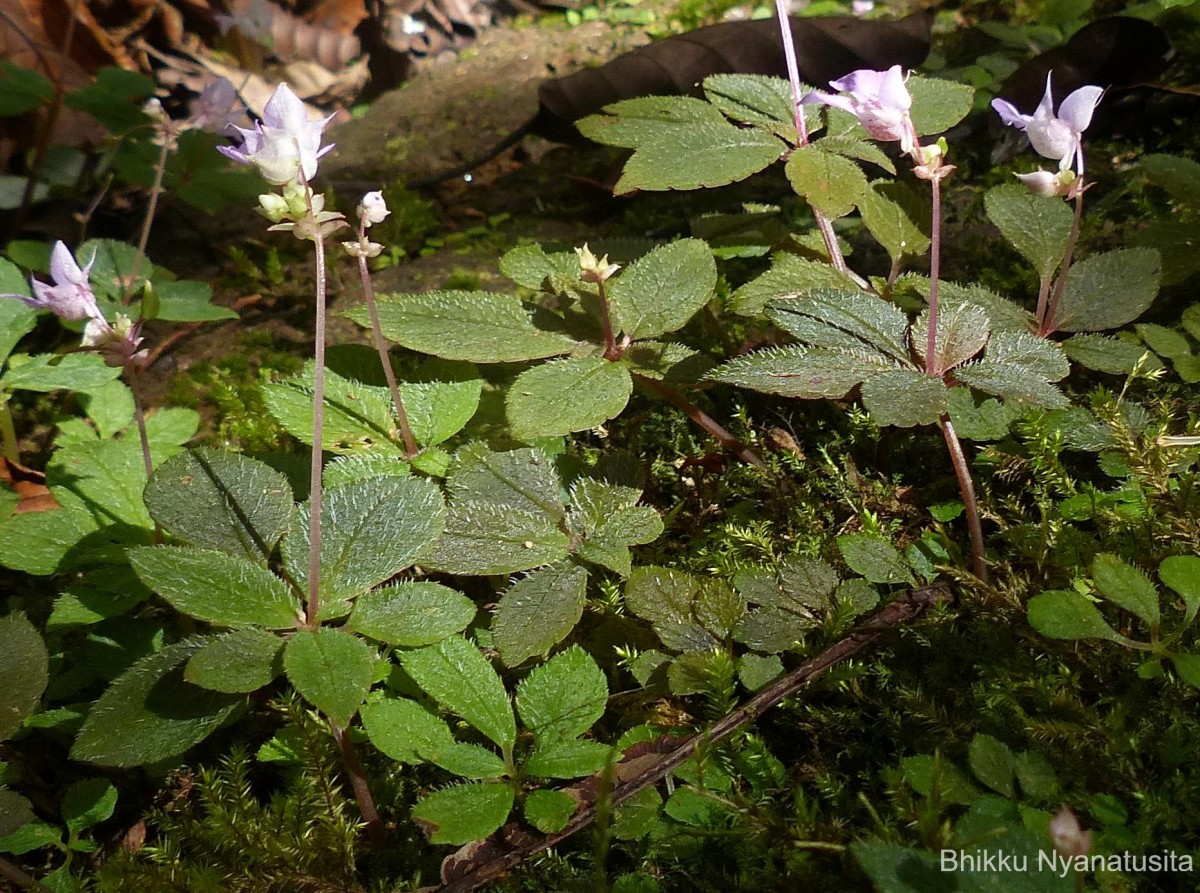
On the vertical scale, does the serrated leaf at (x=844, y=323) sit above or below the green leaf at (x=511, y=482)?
above

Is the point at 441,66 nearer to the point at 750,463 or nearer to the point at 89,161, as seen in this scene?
the point at 89,161

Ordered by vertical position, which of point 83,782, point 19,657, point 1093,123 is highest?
point 1093,123

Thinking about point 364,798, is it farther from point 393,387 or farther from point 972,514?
point 972,514

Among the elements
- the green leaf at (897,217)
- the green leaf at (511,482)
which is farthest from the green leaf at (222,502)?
the green leaf at (897,217)

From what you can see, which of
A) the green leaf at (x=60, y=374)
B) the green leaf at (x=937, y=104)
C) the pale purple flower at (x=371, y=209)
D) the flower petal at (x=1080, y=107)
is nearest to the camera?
the flower petal at (x=1080, y=107)

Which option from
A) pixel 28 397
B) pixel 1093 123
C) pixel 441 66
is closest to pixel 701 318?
pixel 1093 123

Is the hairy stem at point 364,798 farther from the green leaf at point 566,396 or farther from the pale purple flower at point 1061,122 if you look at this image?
the pale purple flower at point 1061,122
